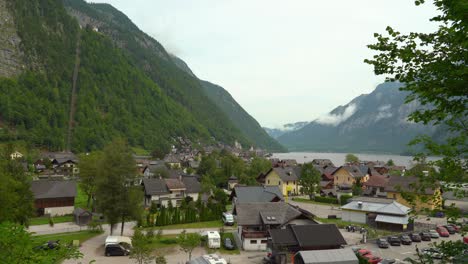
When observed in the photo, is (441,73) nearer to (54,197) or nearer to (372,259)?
(372,259)

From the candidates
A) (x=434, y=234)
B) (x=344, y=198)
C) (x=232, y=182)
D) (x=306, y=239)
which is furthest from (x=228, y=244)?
(x=232, y=182)

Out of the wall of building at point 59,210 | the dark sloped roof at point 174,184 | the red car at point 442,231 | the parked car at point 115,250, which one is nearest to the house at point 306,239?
the parked car at point 115,250

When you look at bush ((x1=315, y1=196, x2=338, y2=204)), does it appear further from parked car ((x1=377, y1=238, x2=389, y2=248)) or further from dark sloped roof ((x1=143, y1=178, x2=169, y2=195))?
parked car ((x1=377, y1=238, x2=389, y2=248))

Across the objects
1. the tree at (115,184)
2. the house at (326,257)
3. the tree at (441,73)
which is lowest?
the house at (326,257)

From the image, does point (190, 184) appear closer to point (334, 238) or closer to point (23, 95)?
point (334, 238)

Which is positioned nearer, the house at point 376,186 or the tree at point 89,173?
the tree at point 89,173

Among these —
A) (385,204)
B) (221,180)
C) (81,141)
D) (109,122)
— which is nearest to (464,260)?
(385,204)

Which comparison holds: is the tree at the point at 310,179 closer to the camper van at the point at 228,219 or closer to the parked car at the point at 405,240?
the camper van at the point at 228,219
